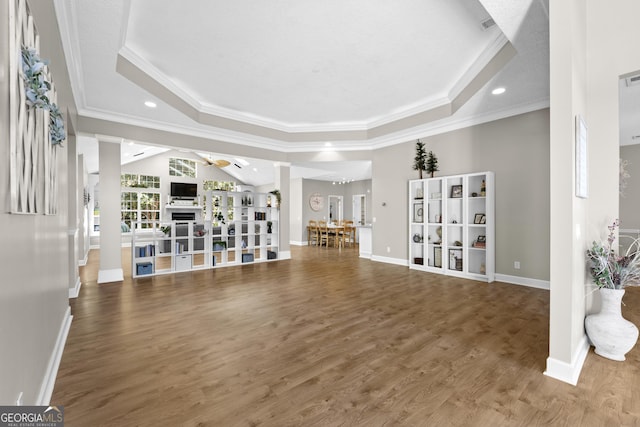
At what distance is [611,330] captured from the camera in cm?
230

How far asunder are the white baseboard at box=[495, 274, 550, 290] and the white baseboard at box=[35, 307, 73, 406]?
18.8 feet

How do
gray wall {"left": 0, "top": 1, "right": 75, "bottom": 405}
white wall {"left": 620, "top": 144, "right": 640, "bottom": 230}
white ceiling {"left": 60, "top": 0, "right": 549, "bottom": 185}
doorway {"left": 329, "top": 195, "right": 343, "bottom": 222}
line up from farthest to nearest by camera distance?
doorway {"left": 329, "top": 195, "right": 343, "bottom": 222} < white wall {"left": 620, "top": 144, "right": 640, "bottom": 230} < white ceiling {"left": 60, "top": 0, "right": 549, "bottom": 185} < gray wall {"left": 0, "top": 1, "right": 75, "bottom": 405}

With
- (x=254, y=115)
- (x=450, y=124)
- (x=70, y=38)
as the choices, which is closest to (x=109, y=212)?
(x=70, y=38)

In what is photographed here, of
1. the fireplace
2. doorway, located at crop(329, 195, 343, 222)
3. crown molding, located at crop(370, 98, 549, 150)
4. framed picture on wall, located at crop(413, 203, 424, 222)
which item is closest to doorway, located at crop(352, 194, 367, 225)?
doorway, located at crop(329, 195, 343, 222)

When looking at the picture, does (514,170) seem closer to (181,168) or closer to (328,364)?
(328,364)

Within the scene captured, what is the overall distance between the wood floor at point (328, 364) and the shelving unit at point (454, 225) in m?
1.04

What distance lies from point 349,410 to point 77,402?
1.73 m

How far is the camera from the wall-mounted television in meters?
10.6

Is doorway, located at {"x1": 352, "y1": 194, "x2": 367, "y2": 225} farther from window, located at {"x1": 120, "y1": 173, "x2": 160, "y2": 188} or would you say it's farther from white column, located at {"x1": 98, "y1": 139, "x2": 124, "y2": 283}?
white column, located at {"x1": 98, "y1": 139, "x2": 124, "y2": 283}

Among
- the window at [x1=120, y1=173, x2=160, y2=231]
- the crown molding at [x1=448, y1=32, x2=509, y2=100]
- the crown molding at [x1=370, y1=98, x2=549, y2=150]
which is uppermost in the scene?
the crown molding at [x1=448, y1=32, x2=509, y2=100]

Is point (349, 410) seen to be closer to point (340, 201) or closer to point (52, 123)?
point (52, 123)

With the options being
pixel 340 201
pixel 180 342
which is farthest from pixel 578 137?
pixel 340 201

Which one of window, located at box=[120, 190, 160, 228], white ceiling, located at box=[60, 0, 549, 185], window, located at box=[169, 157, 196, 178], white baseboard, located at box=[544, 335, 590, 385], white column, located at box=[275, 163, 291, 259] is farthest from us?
window, located at box=[169, 157, 196, 178]

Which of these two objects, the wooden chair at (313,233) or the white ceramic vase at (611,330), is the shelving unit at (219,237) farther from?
the white ceramic vase at (611,330)
